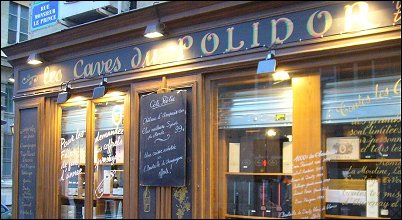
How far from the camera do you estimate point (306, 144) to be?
19.6 feet

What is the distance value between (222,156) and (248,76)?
104cm

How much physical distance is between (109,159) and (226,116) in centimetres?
216

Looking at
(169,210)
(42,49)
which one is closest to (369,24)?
(169,210)

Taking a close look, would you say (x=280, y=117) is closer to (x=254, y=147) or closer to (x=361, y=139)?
(x=254, y=147)

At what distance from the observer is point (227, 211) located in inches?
261

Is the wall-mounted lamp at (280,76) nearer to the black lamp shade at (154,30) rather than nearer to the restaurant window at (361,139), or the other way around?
the restaurant window at (361,139)

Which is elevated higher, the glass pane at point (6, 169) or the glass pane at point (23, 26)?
the glass pane at point (23, 26)

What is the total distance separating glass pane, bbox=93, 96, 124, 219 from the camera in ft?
25.7

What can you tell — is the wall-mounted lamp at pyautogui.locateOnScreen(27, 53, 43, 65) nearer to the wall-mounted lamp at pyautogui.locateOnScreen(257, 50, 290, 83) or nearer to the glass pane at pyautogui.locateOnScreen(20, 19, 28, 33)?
the wall-mounted lamp at pyautogui.locateOnScreen(257, 50, 290, 83)

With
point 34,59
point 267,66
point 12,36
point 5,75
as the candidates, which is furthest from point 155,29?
point 12,36

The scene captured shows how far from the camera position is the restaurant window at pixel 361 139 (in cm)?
579

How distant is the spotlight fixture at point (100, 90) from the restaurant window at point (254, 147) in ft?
6.09

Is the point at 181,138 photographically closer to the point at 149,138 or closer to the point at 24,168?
the point at 149,138

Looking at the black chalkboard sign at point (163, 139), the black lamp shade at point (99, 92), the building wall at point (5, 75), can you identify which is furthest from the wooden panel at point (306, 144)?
the building wall at point (5, 75)
